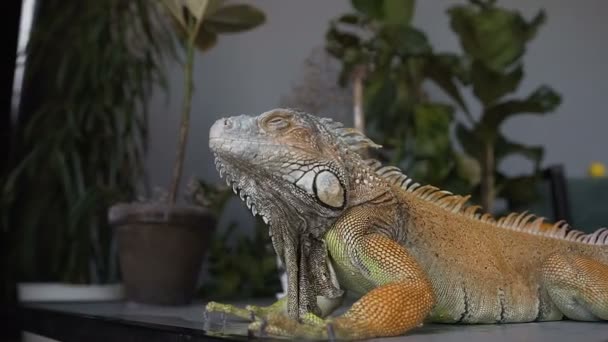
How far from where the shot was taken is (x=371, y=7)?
10.8 ft

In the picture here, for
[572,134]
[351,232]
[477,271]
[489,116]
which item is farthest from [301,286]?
[572,134]

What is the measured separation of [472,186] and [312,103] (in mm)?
914

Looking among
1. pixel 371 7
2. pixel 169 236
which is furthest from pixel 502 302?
pixel 371 7

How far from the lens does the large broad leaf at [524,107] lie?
293cm

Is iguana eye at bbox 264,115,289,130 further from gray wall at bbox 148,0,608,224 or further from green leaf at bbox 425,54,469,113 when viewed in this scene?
gray wall at bbox 148,0,608,224

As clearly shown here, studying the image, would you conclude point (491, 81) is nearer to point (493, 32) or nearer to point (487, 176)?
point (493, 32)

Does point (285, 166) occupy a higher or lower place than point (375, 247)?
higher

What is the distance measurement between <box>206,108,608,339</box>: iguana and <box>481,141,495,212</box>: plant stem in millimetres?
1468

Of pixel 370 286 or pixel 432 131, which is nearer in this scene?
pixel 370 286

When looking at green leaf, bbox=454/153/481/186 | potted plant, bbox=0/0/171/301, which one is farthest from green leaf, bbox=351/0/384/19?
potted plant, bbox=0/0/171/301

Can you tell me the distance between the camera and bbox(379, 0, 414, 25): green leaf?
127 inches

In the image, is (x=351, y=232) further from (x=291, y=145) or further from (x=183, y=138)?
(x=183, y=138)

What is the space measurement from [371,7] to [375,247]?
2283 mm

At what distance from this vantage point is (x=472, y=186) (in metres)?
3.15
